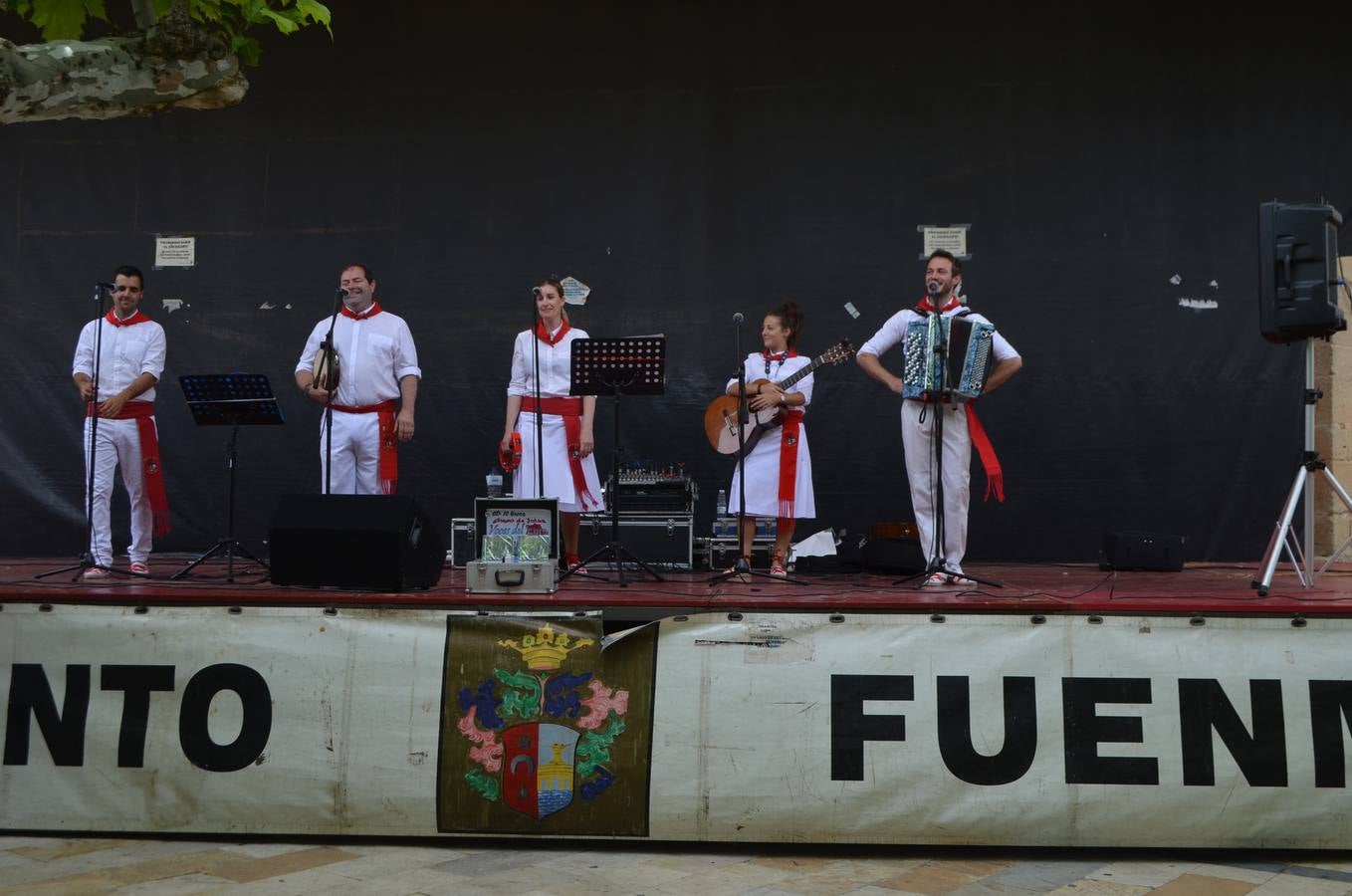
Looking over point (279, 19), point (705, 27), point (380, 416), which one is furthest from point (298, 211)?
point (279, 19)

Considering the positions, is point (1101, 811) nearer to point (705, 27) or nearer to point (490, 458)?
point (490, 458)

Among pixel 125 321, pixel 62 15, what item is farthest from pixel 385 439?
pixel 62 15

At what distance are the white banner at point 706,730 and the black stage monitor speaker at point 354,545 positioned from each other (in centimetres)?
26

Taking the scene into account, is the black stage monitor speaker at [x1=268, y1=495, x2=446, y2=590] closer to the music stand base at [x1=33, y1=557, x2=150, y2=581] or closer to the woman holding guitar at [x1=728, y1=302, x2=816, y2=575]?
the music stand base at [x1=33, y1=557, x2=150, y2=581]

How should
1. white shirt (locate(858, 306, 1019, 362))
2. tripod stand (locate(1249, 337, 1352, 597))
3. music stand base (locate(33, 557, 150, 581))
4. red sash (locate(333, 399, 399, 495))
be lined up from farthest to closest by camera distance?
red sash (locate(333, 399, 399, 495)) < white shirt (locate(858, 306, 1019, 362)) < music stand base (locate(33, 557, 150, 581)) < tripod stand (locate(1249, 337, 1352, 597))

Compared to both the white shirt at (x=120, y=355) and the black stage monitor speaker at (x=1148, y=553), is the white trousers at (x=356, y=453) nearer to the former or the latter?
the white shirt at (x=120, y=355)

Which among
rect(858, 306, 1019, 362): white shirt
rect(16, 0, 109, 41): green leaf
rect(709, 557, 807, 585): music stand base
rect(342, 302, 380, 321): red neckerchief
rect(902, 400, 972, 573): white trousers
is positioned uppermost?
rect(16, 0, 109, 41): green leaf

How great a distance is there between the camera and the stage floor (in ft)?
16.6

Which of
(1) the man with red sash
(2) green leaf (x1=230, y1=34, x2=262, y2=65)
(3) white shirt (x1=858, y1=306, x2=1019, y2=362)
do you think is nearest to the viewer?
(2) green leaf (x1=230, y1=34, x2=262, y2=65)

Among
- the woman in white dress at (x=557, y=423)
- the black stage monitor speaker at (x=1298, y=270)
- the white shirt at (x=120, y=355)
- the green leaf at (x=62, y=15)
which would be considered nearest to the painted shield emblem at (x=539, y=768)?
the woman in white dress at (x=557, y=423)

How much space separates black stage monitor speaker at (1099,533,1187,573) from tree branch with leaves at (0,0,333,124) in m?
5.36

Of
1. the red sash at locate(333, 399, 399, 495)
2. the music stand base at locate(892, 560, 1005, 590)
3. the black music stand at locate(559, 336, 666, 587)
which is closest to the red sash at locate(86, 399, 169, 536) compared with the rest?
the red sash at locate(333, 399, 399, 495)

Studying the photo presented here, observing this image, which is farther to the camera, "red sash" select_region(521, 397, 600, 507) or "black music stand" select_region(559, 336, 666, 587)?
"red sash" select_region(521, 397, 600, 507)

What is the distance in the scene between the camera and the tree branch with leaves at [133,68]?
170 inches
